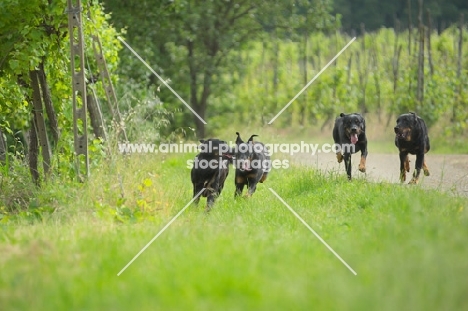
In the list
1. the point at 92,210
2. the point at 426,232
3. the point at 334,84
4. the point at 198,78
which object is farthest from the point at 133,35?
the point at 426,232

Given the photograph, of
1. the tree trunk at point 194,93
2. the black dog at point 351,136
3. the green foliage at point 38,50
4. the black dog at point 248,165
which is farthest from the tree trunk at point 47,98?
the tree trunk at point 194,93

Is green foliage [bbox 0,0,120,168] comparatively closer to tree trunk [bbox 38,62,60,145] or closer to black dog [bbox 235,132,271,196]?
tree trunk [bbox 38,62,60,145]

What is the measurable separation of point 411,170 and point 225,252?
902cm

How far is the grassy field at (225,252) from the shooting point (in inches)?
200

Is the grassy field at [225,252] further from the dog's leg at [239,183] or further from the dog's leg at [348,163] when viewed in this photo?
the dog's leg at [348,163]

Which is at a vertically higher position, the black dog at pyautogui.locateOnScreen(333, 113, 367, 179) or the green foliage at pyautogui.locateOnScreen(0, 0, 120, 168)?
the green foliage at pyautogui.locateOnScreen(0, 0, 120, 168)

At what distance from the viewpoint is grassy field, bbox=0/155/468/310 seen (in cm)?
509

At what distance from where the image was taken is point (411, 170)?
47.9 ft

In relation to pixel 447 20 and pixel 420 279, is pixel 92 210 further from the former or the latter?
pixel 447 20

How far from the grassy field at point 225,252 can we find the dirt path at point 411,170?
237 cm

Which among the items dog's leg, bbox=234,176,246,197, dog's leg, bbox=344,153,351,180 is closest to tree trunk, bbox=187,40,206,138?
dog's leg, bbox=344,153,351,180

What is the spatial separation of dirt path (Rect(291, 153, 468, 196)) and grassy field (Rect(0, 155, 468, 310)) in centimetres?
237

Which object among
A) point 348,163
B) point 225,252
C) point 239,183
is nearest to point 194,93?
point 348,163

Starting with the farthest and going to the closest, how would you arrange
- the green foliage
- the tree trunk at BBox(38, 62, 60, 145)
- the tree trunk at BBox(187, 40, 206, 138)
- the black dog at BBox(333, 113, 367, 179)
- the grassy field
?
the tree trunk at BBox(187, 40, 206, 138) < the black dog at BBox(333, 113, 367, 179) < the tree trunk at BBox(38, 62, 60, 145) < the green foliage < the grassy field
